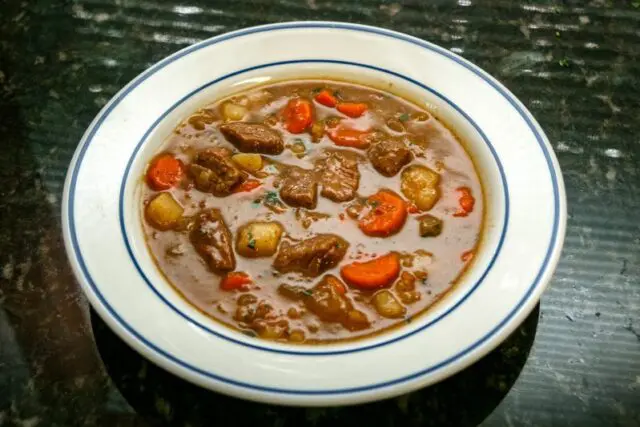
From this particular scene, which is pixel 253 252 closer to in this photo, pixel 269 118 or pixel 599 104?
pixel 269 118

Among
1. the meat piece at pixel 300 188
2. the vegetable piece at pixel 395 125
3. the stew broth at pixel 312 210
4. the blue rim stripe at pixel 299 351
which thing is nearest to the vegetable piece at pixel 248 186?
the stew broth at pixel 312 210

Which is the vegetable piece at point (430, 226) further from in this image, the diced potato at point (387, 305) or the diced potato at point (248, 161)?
the diced potato at point (248, 161)

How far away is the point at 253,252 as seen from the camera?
302 centimetres

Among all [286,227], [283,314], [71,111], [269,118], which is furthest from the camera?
[71,111]

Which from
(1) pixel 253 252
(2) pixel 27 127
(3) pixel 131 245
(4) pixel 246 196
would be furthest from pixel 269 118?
(2) pixel 27 127

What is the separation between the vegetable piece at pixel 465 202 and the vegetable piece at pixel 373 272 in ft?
1.28

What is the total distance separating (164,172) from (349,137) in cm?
89

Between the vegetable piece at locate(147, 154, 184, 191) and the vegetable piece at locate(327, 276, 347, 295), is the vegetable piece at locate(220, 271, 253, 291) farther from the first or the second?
the vegetable piece at locate(147, 154, 184, 191)

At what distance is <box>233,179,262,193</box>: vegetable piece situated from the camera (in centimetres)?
326

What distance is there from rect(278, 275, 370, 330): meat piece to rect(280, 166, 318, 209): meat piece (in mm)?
394

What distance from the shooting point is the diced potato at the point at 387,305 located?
284cm

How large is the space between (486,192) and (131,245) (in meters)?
1.54

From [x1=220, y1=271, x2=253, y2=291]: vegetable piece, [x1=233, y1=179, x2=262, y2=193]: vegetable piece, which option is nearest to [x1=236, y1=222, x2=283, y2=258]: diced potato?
[x1=220, y1=271, x2=253, y2=291]: vegetable piece

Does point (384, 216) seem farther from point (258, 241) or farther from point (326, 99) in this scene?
point (326, 99)
